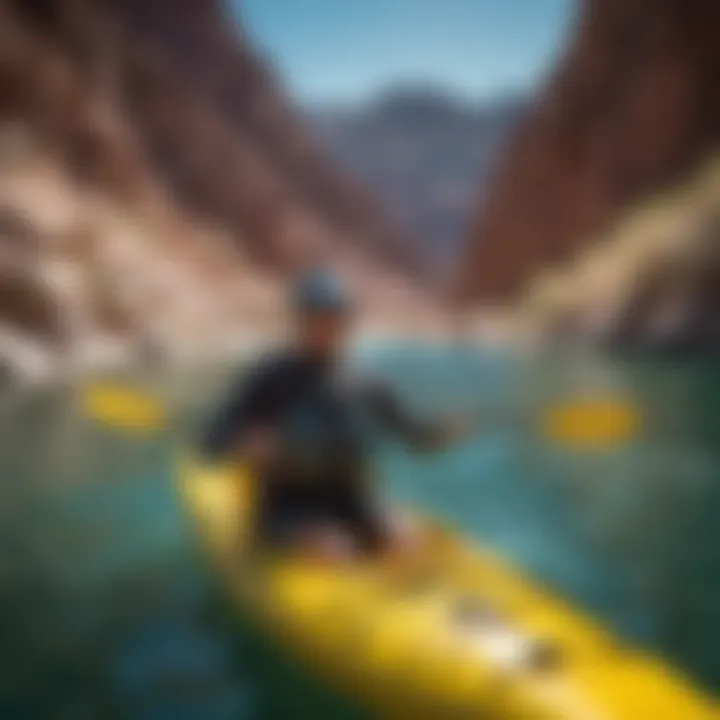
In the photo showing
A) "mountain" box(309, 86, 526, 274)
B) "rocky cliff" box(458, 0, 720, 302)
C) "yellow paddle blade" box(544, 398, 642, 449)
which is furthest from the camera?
"rocky cliff" box(458, 0, 720, 302)

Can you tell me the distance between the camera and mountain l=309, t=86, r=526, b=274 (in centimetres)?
169

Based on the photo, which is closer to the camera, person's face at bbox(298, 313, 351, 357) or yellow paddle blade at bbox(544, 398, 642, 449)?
person's face at bbox(298, 313, 351, 357)

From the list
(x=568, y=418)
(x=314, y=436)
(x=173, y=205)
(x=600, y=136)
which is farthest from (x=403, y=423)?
(x=600, y=136)

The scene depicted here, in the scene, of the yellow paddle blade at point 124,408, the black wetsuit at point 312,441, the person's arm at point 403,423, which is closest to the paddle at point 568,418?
the yellow paddle blade at point 124,408

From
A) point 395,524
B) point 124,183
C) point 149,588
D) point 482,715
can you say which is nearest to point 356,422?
point 395,524

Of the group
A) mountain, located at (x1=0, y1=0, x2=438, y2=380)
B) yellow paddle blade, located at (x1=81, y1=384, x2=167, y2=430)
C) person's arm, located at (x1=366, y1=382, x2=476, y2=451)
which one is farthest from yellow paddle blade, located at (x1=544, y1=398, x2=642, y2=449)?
yellow paddle blade, located at (x1=81, y1=384, x2=167, y2=430)

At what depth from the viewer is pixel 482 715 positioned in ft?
3.31

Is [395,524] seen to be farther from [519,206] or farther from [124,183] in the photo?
[124,183]

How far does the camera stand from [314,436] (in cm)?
138

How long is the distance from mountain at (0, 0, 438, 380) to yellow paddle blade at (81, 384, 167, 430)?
0.60 feet

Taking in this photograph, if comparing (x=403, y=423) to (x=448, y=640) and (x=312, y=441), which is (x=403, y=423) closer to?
(x=312, y=441)

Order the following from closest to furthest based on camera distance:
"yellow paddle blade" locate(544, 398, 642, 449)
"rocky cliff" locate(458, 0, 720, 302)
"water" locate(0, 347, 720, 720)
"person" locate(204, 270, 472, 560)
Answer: "water" locate(0, 347, 720, 720)
"person" locate(204, 270, 472, 560)
"yellow paddle blade" locate(544, 398, 642, 449)
"rocky cliff" locate(458, 0, 720, 302)

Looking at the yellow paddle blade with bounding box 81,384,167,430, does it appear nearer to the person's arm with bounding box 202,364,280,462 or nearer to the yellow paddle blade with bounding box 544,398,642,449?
the person's arm with bounding box 202,364,280,462

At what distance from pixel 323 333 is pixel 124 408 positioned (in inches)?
17.4
